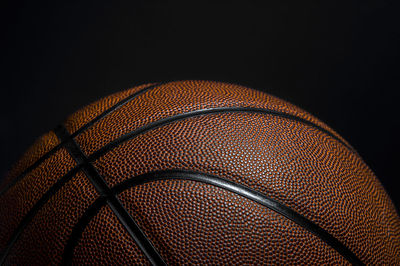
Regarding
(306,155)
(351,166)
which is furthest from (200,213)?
(351,166)

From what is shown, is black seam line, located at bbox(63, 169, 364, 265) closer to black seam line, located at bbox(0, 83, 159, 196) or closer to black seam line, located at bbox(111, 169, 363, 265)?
black seam line, located at bbox(111, 169, 363, 265)

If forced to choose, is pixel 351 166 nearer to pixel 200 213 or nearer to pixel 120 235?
pixel 200 213

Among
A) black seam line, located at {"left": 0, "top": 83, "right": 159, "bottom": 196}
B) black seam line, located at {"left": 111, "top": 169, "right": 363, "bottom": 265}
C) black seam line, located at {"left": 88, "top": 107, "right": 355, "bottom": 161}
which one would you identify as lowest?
black seam line, located at {"left": 111, "top": 169, "right": 363, "bottom": 265}

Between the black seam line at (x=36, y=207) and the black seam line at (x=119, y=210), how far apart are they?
0.02m

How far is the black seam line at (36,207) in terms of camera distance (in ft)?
2.49

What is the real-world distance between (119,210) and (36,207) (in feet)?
0.59

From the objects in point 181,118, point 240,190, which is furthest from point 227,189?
point 181,118

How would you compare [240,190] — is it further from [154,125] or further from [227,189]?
[154,125]

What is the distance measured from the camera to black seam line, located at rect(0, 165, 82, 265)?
2.49 feet

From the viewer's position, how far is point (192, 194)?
2.32 ft

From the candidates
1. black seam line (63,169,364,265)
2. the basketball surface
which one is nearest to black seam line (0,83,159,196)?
the basketball surface

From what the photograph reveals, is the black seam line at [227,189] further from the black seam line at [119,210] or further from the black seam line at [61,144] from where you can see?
the black seam line at [61,144]

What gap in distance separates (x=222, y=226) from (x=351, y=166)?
0.34 meters

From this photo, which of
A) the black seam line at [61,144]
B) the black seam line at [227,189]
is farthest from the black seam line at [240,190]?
the black seam line at [61,144]
